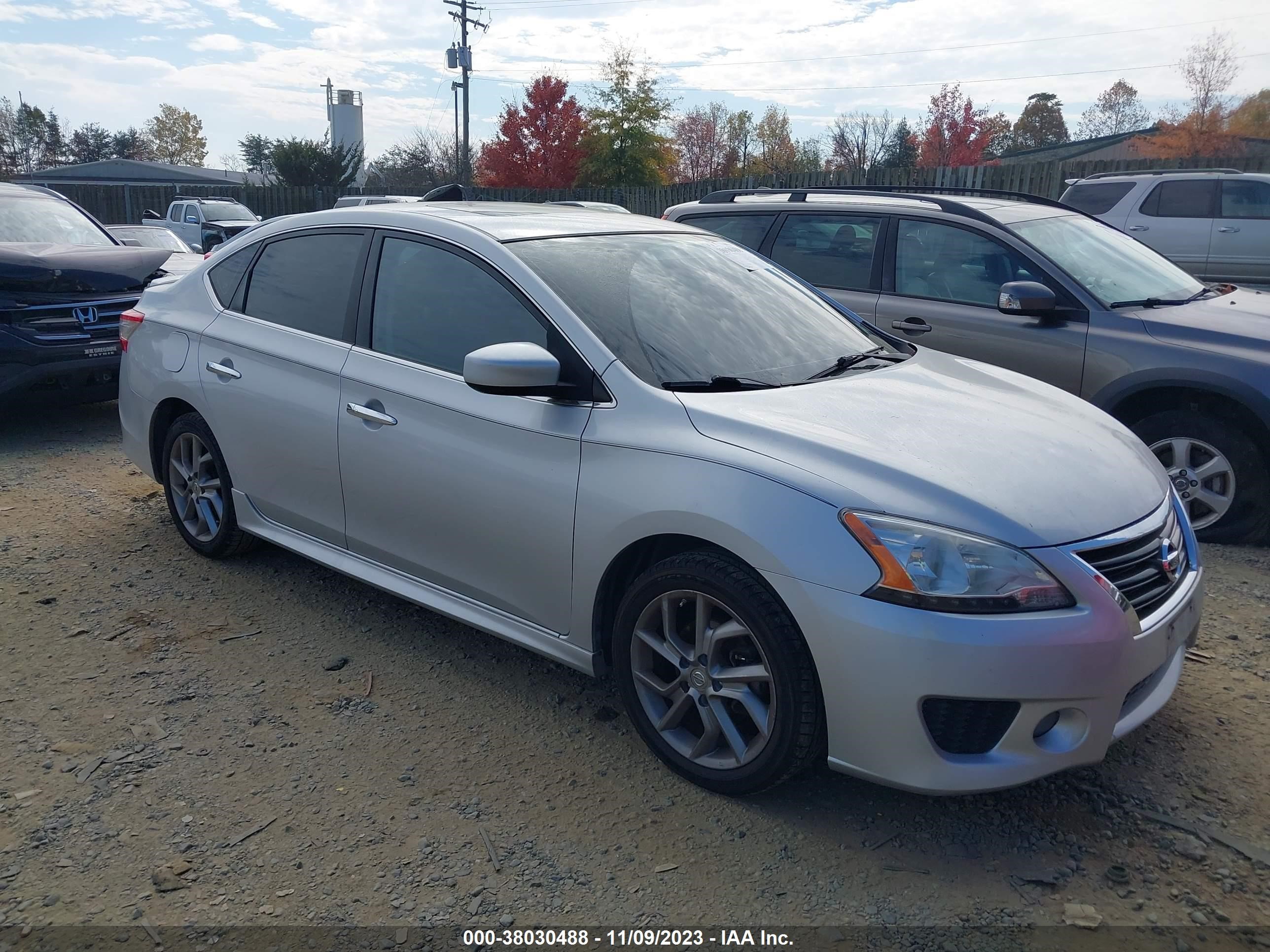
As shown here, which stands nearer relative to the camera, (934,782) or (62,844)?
(934,782)

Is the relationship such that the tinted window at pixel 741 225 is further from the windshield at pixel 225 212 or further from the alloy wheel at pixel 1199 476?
the windshield at pixel 225 212

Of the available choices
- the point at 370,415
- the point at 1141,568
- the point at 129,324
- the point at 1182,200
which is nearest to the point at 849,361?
the point at 1141,568

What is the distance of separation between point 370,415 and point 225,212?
2266 centimetres

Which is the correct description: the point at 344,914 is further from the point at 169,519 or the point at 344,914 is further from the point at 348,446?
the point at 169,519

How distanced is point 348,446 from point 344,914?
1850mm

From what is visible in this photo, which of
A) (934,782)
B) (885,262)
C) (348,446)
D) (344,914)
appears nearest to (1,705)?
(348,446)

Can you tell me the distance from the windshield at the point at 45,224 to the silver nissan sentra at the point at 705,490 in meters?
4.81

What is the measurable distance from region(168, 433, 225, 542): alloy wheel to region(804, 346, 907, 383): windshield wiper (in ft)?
9.31

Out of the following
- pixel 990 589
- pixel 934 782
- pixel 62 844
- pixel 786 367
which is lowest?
pixel 62 844

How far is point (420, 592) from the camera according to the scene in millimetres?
3781

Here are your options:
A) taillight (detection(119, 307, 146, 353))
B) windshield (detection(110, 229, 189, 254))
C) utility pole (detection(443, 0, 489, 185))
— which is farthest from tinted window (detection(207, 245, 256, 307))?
utility pole (detection(443, 0, 489, 185))

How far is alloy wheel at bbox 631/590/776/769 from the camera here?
2891 millimetres

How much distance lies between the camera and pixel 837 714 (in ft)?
8.88

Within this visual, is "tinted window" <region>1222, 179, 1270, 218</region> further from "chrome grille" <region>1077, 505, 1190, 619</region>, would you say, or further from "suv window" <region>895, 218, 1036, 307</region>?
"chrome grille" <region>1077, 505, 1190, 619</region>
